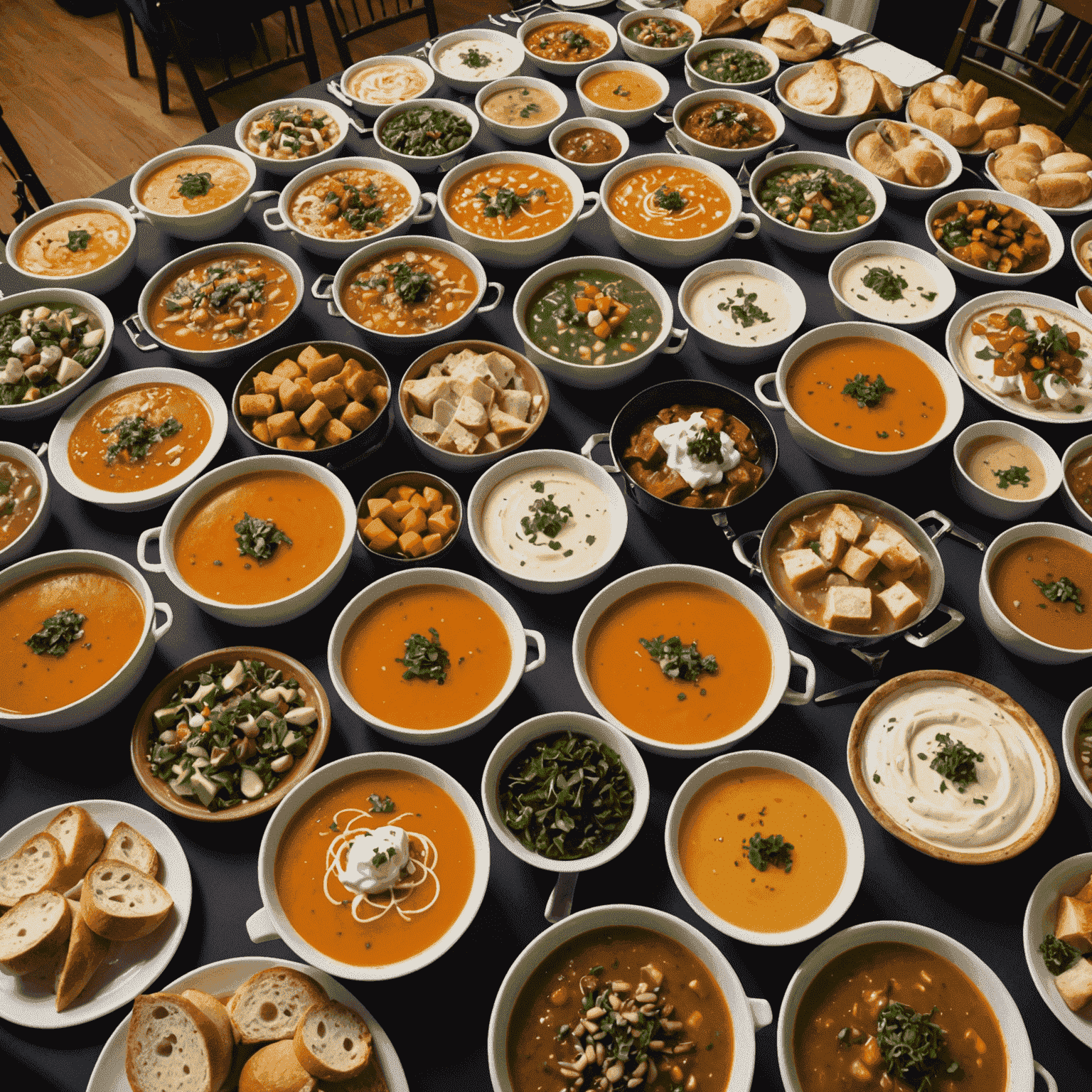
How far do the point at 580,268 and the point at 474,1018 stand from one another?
305 centimetres

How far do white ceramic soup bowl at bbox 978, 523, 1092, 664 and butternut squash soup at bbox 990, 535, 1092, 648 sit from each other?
2 centimetres

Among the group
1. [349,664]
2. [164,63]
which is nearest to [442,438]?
[349,664]

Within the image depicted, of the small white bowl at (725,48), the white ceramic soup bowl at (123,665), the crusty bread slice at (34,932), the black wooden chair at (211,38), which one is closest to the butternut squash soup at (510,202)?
the small white bowl at (725,48)

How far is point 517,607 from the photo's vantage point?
9.30 feet

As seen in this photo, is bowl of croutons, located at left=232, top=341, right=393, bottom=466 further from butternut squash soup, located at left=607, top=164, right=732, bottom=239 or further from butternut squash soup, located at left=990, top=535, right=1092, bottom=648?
butternut squash soup, located at left=990, top=535, right=1092, bottom=648

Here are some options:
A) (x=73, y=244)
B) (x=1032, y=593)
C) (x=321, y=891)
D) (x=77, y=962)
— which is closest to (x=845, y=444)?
(x=1032, y=593)

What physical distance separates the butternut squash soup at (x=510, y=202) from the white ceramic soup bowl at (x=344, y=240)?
171 mm

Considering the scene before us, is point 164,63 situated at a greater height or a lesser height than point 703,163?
lesser

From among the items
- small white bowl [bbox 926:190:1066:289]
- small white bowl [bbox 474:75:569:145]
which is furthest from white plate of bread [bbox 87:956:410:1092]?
small white bowl [bbox 474:75:569:145]

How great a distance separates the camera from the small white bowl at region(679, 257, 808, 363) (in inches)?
134

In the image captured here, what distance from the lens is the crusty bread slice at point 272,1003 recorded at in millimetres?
1977

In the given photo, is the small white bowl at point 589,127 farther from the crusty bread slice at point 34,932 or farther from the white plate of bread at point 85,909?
the crusty bread slice at point 34,932

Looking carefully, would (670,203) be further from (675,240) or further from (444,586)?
(444,586)

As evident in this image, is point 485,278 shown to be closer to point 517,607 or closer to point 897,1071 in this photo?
point 517,607
